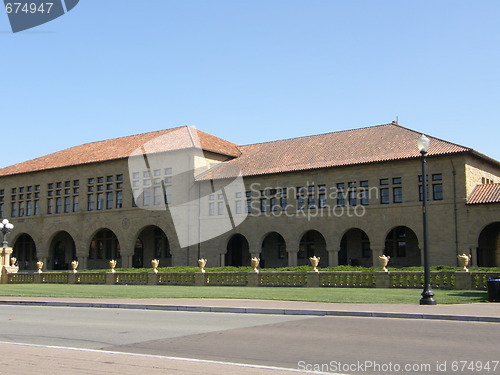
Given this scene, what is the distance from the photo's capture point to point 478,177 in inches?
1587

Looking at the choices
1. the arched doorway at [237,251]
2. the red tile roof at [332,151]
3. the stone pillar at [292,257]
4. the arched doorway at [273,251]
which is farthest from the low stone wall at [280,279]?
the arched doorway at [237,251]

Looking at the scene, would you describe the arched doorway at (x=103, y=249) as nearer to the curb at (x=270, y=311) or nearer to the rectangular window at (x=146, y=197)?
the rectangular window at (x=146, y=197)

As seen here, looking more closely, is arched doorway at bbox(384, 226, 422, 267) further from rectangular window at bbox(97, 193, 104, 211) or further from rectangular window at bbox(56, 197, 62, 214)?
rectangular window at bbox(56, 197, 62, 214)

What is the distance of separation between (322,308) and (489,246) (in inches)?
1114

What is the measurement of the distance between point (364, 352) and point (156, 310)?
35.0 ft

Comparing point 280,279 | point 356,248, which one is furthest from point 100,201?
point 280,279

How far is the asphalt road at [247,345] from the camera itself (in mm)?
8195

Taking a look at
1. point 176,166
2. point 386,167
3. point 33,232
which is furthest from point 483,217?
point 33,232

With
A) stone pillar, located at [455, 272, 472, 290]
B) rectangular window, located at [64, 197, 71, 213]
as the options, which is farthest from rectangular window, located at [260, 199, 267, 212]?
stone pillar, located at [455, 272, 472, 290]

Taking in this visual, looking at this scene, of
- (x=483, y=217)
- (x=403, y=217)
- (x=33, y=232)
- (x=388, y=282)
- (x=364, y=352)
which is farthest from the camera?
(x=33, y=232)

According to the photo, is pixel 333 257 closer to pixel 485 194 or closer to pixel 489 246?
pixel 489 246

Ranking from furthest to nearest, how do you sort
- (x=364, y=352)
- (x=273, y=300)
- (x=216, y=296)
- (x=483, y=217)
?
(x=483, y=217) < (x=216, y=296) < (x=273, y=300) < (x=364, y=352)

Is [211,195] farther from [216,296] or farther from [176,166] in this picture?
[216,296]

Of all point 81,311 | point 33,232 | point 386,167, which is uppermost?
point 386,167
